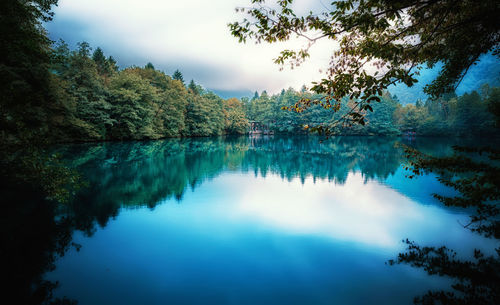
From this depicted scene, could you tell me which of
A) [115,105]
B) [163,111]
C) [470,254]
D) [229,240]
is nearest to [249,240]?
[229,240]

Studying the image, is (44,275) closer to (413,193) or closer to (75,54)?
(413,193)

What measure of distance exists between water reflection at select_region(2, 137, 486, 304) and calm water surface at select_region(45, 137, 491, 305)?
0.10 ft

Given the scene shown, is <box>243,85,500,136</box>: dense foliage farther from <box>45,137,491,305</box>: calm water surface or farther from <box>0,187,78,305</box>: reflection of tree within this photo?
<box>0,187,78,305</box>: reflection of tree

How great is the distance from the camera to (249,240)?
714cm

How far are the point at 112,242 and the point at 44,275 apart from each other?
1.76 m

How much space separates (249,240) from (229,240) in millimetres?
585

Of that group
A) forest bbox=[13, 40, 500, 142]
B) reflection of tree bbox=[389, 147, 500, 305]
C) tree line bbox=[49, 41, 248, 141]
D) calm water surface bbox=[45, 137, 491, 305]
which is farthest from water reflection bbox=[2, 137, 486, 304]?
tree line bbox=[49, 41, 248, 141]

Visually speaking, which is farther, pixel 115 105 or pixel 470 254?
pixel 115 105

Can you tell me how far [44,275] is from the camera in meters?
4.96

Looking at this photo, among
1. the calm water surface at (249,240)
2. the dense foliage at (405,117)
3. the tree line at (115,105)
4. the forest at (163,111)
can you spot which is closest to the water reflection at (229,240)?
the calm water surface at (249,240)

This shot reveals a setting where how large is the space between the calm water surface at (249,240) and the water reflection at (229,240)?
32mm

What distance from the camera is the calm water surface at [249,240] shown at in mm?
4762

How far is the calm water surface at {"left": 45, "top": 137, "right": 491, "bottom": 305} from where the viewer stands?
476cm

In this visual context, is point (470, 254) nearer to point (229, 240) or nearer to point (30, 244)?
point (229, 240)
